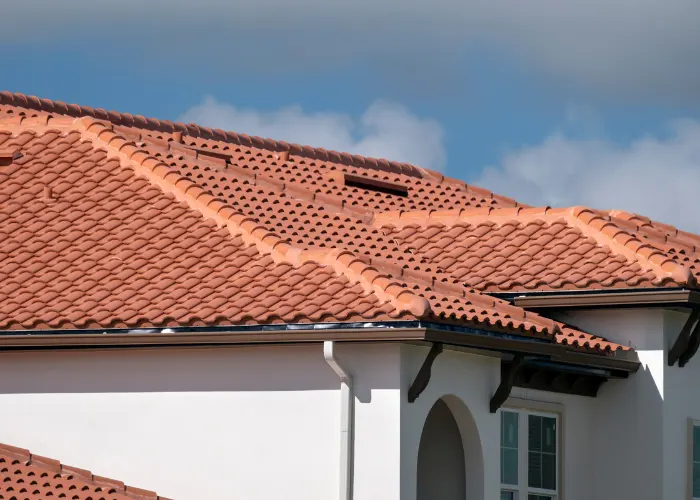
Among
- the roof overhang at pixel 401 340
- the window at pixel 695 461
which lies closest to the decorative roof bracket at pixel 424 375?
the roof overhang at pixel 401 340

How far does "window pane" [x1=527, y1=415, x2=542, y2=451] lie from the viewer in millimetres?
18328

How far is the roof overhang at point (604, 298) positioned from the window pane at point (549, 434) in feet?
4.75

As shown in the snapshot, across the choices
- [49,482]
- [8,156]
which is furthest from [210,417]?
[8,156]

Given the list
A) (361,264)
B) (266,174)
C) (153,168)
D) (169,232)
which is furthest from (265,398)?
(266,174)

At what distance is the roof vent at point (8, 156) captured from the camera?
20109mm

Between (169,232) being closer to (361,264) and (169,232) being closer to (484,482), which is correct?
(361,264)

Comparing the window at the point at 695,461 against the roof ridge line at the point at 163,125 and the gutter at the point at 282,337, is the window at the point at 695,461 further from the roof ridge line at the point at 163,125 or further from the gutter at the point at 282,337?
the roof ridge line at the point at 163,125

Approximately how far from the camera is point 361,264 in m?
15.9

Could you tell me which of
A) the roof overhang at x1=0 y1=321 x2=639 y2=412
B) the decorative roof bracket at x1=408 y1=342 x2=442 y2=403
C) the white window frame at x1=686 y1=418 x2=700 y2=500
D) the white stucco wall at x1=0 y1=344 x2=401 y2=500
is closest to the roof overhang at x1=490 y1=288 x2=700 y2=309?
the roof overhang at x1=0 y1=321 x2=639 y2=412

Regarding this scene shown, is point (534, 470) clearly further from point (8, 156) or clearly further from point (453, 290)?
point (8, 156)

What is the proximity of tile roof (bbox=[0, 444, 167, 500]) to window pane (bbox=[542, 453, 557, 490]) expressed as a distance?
17.5 feet

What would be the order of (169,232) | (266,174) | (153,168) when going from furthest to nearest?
1. (266,174)
2. (153,168)
3. (169,232)

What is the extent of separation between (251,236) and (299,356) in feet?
7.57

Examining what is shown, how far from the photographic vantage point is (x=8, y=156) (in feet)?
66.0
